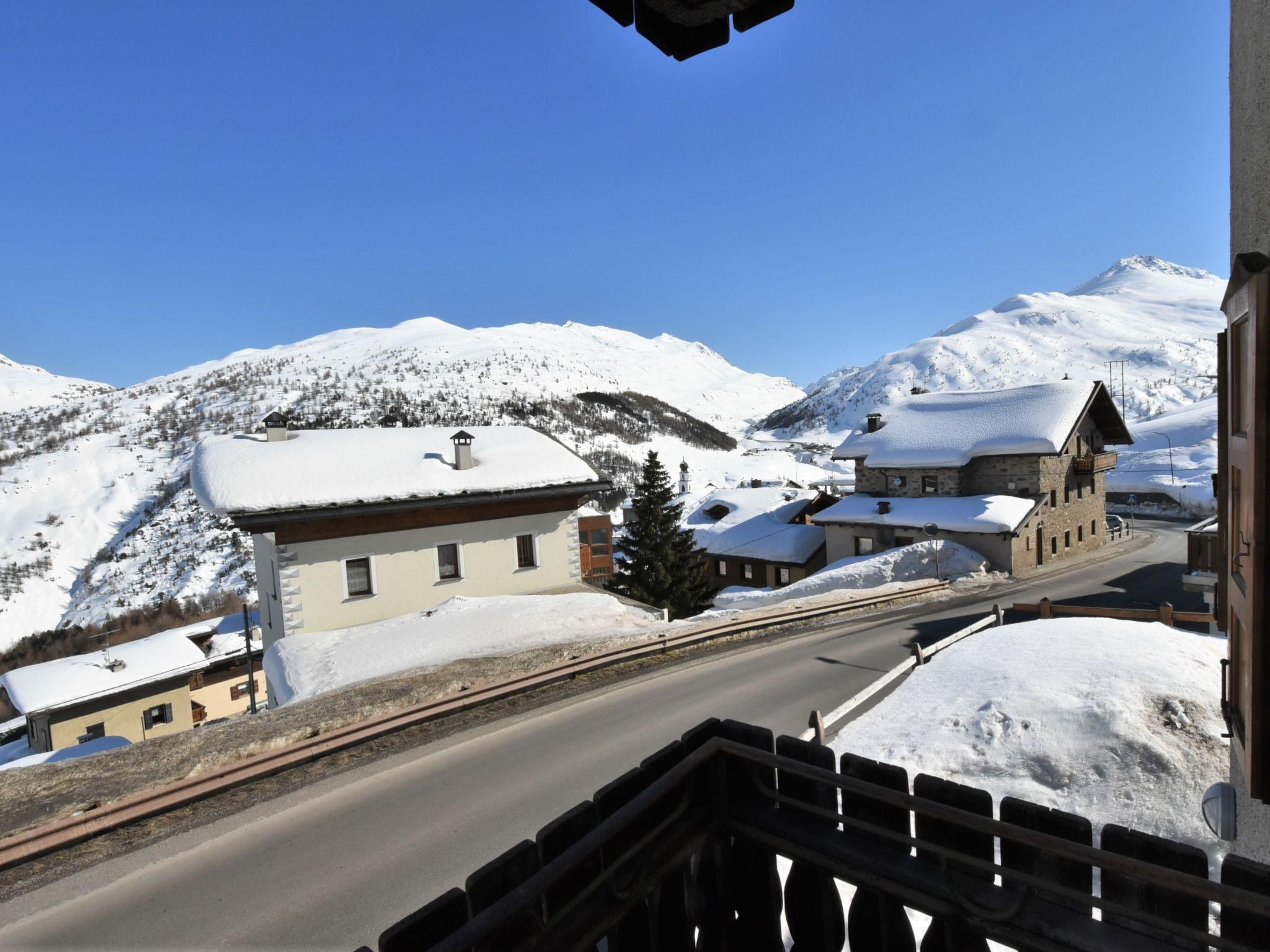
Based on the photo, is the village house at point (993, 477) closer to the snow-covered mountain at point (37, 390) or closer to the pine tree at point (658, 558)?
the pine tree at point (658, 558)

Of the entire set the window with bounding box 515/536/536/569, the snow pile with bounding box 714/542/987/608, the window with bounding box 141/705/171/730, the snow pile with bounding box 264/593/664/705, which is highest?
the window with bounding box 515/536/536/569

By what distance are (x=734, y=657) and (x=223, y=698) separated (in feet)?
107

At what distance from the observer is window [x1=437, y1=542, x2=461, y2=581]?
19328mm

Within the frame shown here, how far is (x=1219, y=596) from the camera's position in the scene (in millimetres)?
5914

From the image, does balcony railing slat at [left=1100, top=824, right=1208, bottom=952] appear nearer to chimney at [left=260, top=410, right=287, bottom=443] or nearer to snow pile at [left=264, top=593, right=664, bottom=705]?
snow pile at [left=264, top=593, right=664, bottom=705]

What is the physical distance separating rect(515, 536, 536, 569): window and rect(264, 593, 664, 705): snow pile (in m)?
2.19

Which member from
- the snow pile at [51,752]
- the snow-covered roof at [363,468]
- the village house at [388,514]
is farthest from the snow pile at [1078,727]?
the snow-covered roof at [363,468]

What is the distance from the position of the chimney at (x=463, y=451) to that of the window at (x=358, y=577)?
13.4 ft

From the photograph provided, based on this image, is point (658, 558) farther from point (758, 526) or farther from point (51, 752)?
point (51, 752)

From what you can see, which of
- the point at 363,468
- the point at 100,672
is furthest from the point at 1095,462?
the point at 100,672

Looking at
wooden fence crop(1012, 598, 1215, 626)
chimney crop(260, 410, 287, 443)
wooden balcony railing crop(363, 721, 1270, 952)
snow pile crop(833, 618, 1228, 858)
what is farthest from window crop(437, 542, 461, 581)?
wooden balcony railing crop(363, 721, 1270, 952)

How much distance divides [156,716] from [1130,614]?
38610 millimetres

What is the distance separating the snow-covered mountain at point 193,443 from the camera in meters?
69.8

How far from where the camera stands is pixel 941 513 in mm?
31938
